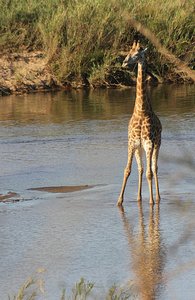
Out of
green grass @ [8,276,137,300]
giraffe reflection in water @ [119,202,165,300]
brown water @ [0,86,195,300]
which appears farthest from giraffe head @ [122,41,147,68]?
green grass @ [8,276,137,300]

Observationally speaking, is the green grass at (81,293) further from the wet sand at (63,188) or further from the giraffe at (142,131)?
the wet sand at (63,188)

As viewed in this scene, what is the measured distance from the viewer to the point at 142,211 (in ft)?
31.6

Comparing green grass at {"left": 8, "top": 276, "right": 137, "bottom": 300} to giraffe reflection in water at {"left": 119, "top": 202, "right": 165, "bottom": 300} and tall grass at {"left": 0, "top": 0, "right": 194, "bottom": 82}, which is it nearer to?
giraffe reflection in water at {"left": 119, "top": 202, "right": 165, "bottom": 300}

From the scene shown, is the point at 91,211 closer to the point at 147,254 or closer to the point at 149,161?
the point at 149,161

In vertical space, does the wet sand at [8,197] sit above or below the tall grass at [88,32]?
below

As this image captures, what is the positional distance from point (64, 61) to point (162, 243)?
11648mm

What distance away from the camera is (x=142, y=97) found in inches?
392

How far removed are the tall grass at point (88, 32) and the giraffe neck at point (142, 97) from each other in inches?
370

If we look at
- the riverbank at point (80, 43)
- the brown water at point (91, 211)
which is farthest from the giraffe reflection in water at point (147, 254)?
the riverbank at point (80, 43)

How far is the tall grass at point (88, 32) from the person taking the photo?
782 inches

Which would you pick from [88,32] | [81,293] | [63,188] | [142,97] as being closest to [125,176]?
[142,97]

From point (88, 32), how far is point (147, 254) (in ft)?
42.1

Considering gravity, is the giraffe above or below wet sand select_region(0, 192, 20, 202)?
above

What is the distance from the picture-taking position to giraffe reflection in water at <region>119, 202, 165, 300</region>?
23.0ft
